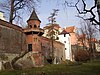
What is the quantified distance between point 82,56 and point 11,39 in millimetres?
36649

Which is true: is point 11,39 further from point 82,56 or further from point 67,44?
point 67,44

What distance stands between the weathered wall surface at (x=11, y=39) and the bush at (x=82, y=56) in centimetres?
3110

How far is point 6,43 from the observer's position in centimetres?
3033

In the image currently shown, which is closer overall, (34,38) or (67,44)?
(34,38)

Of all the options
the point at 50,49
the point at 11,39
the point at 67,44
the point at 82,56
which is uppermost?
the point at 67,44

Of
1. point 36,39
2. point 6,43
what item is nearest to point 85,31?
point 36,39

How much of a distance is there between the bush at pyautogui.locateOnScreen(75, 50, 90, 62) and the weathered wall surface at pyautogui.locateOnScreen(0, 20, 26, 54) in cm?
3110

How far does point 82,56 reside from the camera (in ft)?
212

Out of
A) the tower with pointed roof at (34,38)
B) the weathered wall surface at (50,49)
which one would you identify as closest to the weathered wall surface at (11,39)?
the tower with pointed roof at (34,38)

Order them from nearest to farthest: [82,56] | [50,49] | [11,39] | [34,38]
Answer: [11,39] < [34,38] < [50,49] < [82,56]

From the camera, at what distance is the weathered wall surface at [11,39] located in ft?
97.3

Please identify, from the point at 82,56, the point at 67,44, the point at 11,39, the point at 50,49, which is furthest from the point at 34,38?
the point at 67,44

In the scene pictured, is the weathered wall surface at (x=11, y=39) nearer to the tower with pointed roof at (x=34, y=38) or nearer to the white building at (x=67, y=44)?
the tower with pointed roof at (x=34, y=38)

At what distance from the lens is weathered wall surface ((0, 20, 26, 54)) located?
29647mm
